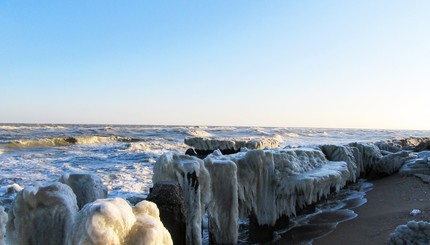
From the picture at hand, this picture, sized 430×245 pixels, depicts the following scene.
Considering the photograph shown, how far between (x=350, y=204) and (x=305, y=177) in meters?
2.88

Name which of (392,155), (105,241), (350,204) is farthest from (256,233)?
(392,155)

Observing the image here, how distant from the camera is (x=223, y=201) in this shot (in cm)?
633

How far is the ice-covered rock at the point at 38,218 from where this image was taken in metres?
2.76

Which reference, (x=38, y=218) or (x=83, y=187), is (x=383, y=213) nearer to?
(x=83, y=187)

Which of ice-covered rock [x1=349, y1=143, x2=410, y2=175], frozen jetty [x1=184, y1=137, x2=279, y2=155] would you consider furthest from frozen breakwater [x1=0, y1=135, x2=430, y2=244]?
frozen jetty [x1=184, y1=137, x2=279, y2=155]

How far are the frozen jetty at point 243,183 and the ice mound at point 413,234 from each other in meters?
2.37

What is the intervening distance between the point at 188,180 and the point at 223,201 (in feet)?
3.28

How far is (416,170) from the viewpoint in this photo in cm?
1264

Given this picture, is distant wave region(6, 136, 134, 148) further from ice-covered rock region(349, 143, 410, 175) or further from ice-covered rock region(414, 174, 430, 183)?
ice-covered rock region(414, 174, 430, 183)

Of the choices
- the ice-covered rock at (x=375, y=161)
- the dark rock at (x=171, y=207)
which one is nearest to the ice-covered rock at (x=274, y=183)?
the dark rock at (x=171, y=207)

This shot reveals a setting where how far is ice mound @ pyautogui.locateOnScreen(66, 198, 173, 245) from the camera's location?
76.4 inches

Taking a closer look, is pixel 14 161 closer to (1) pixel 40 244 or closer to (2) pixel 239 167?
(2) pixel 239 167

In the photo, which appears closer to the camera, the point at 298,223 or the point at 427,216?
the point at 427,216

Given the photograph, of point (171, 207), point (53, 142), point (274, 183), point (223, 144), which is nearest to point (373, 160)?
point (274, 183)
